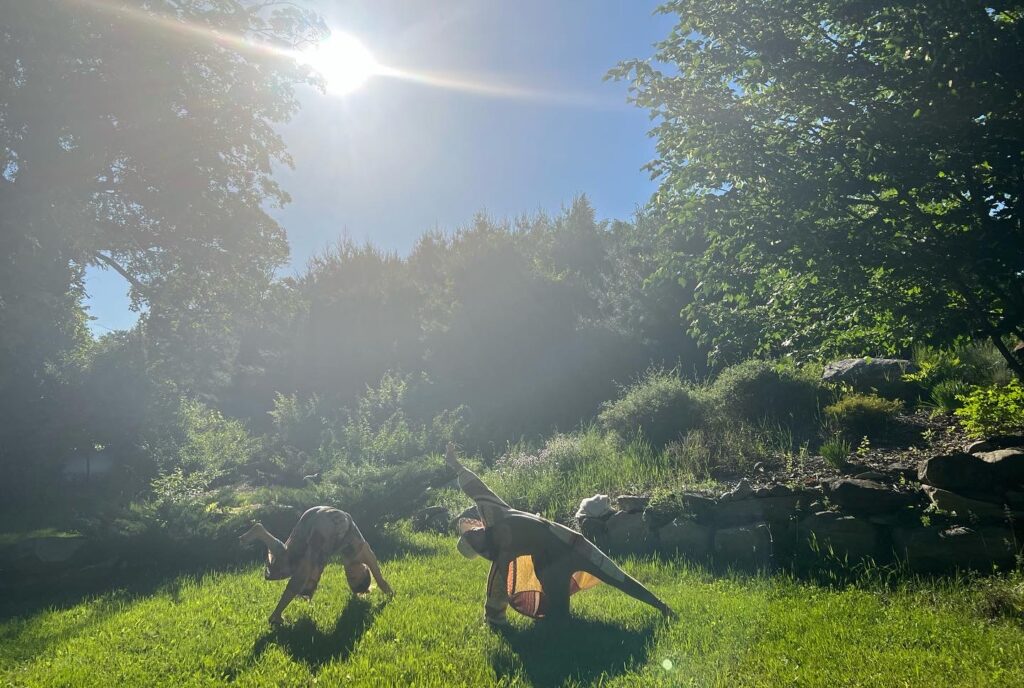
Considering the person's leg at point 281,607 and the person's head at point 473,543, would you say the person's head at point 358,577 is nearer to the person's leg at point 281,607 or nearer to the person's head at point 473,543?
the person's leg at point 281,607

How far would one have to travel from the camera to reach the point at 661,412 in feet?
39.6

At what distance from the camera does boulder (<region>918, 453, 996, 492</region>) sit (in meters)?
6.43

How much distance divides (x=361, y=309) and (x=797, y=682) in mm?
23783

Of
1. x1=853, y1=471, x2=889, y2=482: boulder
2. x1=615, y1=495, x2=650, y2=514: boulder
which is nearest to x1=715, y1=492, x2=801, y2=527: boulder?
x1=853, y1=471, x2=889, y2=482: boulder

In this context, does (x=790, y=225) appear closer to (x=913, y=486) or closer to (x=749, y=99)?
(x=749, y=99)

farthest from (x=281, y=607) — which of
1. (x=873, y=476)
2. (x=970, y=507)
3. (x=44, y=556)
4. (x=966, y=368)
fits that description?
(x=966, y=368)

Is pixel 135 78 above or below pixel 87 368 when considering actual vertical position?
above

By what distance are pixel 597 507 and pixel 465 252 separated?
1771cm

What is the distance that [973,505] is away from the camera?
6293 millimetres

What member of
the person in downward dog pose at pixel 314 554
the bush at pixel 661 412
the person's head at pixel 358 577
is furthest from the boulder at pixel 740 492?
the person's head at pixel 358 577

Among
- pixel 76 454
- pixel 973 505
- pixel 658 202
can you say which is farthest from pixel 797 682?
pixel 76 454

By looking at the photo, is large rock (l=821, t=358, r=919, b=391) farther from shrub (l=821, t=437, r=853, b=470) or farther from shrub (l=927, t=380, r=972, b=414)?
shrub (l=821, t=437, r=853, b=470)

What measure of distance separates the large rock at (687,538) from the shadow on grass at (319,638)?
132 inches

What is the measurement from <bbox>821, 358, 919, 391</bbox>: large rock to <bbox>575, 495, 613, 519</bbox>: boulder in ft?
15.3
